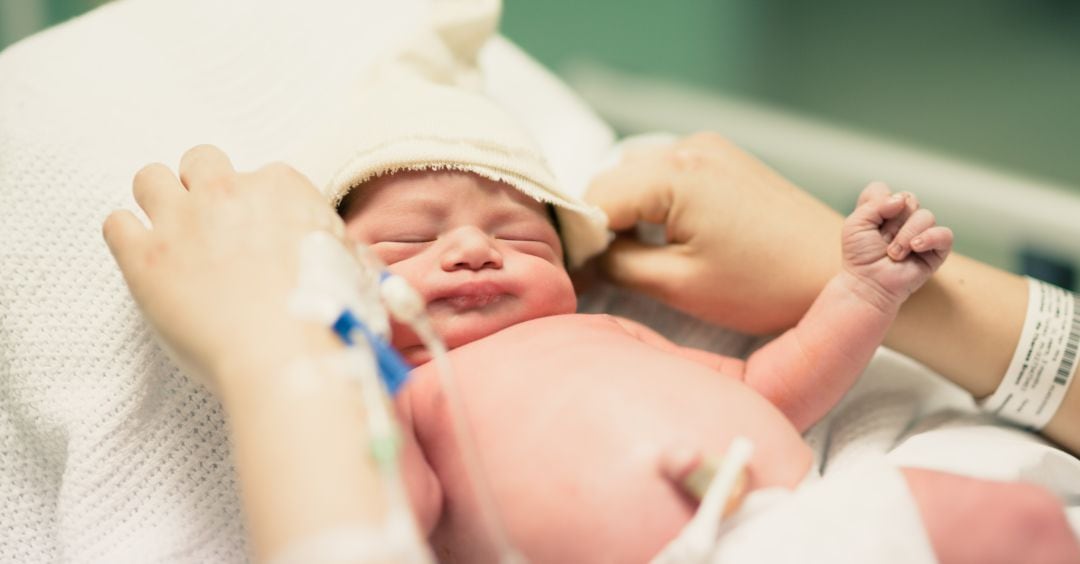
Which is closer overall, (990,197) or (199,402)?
(199,402)

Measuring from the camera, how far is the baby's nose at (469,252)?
89 centimetres

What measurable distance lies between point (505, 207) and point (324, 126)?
0.26 meters

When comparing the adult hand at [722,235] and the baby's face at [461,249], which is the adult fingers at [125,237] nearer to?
the baby's face at [461,249]

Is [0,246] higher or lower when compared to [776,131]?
higher

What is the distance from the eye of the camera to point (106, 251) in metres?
0.96

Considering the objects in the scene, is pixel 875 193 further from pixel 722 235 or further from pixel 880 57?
pixel 880 57

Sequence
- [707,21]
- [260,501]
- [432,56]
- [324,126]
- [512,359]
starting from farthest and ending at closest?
[707,21] → [432,56] → [324,126] → [512,359] → [260,501]

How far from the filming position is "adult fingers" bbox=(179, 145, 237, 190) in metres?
0.79

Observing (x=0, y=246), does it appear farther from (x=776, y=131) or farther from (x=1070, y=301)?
(x=776, y=131)

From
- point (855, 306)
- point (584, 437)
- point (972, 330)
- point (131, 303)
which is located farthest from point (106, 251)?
point (972, 330)

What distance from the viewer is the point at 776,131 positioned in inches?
73.6

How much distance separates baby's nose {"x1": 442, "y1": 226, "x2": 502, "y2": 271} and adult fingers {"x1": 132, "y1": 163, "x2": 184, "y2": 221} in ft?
0.83

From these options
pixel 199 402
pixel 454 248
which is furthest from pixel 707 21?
pixel 199 402

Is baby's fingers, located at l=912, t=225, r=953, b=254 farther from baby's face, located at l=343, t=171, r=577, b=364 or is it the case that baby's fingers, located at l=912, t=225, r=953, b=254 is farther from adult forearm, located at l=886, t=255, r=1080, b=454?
baby's face, located at l=343, t=171, r=577, b=364
